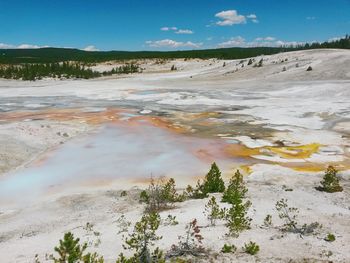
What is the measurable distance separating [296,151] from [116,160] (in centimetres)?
772

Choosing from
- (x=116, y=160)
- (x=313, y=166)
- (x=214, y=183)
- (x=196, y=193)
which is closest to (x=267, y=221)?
(x=196, y=193)

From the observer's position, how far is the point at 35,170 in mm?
16406

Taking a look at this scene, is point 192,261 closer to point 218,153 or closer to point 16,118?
point 218,153

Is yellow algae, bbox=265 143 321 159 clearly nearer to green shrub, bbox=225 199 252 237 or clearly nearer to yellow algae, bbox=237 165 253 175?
yellow algae, bbox=237 165 253 175

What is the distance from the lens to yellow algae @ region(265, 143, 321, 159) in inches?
706

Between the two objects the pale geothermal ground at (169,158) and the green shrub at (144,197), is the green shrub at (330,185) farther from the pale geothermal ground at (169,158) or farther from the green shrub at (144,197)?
the green shrub at (144,197)

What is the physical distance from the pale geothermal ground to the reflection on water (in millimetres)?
46

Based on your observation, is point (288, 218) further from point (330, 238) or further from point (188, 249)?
point (188, 249)

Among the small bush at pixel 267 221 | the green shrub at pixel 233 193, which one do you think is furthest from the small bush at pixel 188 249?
the green shrub at pixel 233 193

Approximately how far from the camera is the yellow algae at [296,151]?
17.9 meters

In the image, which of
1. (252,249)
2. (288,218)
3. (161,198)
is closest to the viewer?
(252,249)

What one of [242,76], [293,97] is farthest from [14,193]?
[242,76]

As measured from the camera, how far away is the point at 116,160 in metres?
17.5

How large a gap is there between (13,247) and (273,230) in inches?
218
